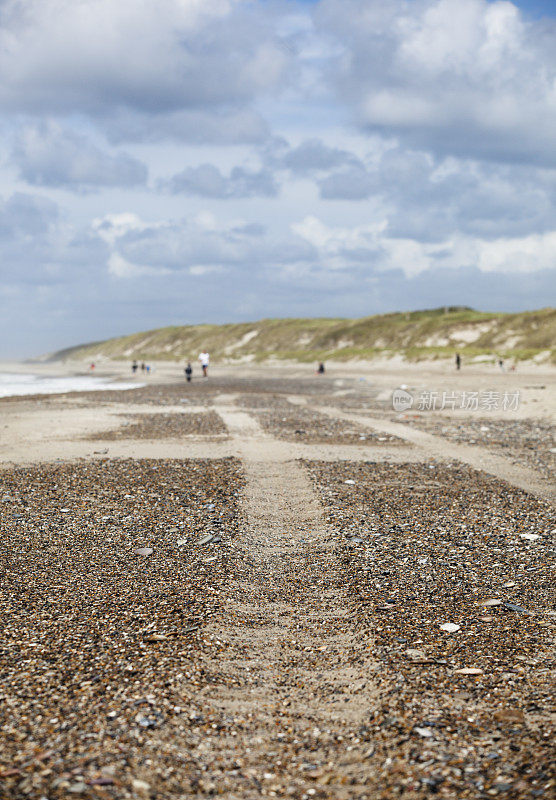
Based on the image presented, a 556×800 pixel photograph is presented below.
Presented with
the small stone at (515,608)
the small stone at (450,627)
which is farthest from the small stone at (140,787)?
the small stone at (515,608)

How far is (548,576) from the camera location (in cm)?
771

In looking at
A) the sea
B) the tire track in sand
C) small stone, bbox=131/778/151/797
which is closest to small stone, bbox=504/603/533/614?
the tire track in sand

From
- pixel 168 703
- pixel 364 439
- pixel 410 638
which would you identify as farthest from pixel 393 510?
pixel 364 439

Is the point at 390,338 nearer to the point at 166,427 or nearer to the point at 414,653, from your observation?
the point at 166,427

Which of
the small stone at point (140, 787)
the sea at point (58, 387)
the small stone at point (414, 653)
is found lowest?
the small stone at point (414, 653)

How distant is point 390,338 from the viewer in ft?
350

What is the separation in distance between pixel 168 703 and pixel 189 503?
655cm

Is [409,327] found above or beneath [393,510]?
above

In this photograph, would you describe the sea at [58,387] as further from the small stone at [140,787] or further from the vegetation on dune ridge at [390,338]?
the small stone at [140,787]

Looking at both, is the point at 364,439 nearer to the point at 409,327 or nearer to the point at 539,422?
the point at 539,422

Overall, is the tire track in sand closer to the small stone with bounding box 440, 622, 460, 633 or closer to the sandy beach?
the sandy beach

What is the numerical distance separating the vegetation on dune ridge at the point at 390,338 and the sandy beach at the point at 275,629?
5565cm

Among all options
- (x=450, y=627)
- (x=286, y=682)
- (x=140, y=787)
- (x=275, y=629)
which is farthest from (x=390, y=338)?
(x=140, y=787)

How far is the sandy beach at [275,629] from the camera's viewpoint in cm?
407
